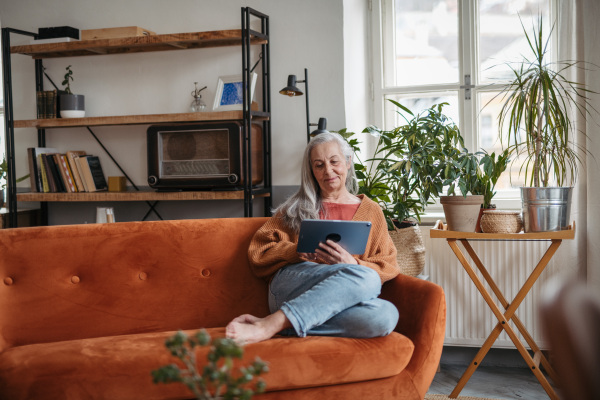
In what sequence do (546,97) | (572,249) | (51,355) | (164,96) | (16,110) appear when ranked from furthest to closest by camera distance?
1. (16,110)
2. (164,96)
3. (572,249)
4. (546,97)
5. (51,355)

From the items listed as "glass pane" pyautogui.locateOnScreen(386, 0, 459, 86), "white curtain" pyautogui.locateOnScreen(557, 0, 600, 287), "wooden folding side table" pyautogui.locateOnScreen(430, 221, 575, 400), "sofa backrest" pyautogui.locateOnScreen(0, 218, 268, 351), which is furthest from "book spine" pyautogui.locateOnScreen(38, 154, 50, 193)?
"white curtain" pyautogui.locateOnScreen(557, 0, 600, 287)

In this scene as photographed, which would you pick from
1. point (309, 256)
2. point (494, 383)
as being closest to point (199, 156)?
point (309, 256)

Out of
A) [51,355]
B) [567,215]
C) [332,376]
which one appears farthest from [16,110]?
[567,215]

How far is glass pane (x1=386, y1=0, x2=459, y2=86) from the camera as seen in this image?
10.9 ft

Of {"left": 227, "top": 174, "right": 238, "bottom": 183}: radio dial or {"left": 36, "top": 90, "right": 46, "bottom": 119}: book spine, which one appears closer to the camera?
{"left": 227, "top": 174, "right": 238, "bottom": 183}: radio dial

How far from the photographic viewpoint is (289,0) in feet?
10.6

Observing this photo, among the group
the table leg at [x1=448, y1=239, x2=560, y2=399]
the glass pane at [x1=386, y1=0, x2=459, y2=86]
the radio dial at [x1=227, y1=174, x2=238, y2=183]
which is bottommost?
the table leg at [x1=448, y1=239, x2=560, y2=399]

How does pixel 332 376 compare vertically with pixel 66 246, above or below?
below

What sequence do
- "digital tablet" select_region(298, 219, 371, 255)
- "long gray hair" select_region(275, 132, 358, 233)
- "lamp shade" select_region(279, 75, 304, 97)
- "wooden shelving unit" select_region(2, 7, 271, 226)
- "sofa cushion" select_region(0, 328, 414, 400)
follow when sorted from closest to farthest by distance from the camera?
"sofa cushion" select_region(0, 328, 414, 400) < "digital tablet" select_region(298, 219, 371, 255) < "long gray hair" select_region(275, 132, 358, 233) < "lamp shade" select_region(279, 75, 304, 97) < "wooden shelving unit" select_region(2, 7, 271, 226)

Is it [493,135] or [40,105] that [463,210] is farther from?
[40,105]

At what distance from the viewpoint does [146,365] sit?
180 centimetres

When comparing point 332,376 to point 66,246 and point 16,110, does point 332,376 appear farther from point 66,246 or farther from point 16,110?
point 16,110

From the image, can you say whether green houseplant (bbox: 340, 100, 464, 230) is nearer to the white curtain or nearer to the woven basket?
the woven basket

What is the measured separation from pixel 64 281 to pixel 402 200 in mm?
1489
